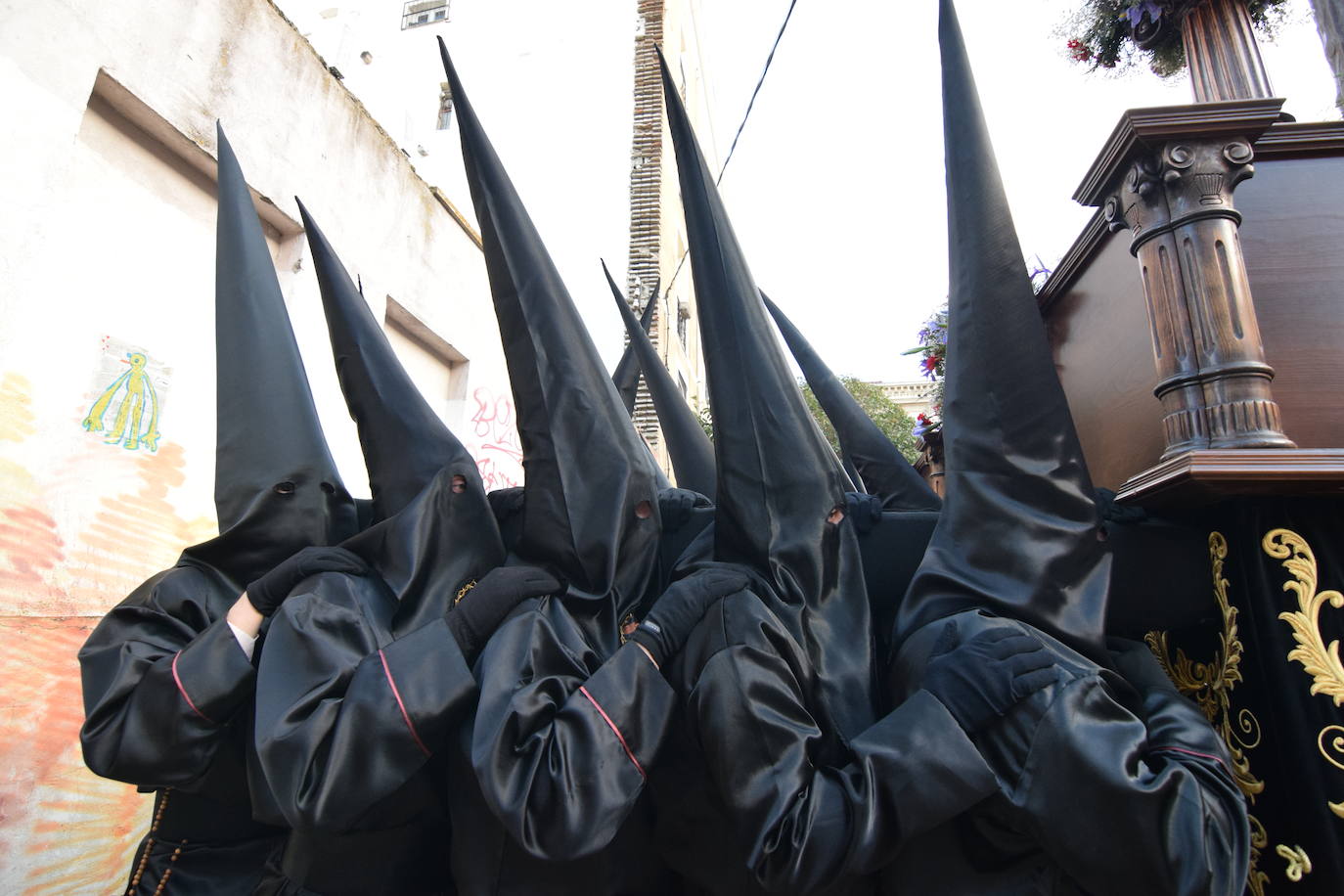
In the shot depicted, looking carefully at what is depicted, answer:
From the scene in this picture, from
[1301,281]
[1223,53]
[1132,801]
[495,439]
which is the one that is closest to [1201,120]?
[1301,281]

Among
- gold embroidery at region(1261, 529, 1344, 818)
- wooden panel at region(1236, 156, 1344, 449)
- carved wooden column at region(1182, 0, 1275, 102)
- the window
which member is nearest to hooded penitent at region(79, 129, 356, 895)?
gold embroidery at region(1261, 529, 1344, 818)

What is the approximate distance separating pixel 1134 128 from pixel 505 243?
1.99 m

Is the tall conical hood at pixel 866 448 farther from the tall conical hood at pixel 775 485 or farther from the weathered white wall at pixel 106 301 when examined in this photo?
the weathered white wall at pixel 106 301

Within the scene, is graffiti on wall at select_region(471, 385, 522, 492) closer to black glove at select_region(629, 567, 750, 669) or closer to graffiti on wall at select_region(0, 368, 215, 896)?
graffiti on wall at select_region(0, 368, 215, 896)

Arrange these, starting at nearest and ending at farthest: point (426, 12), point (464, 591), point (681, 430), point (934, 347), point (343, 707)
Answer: point (343, 707)
point (464, 591)
point (934, 347)
point (681, 430)
point (426, 12)

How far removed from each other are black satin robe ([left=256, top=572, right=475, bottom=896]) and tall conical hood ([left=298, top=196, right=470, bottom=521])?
46cm

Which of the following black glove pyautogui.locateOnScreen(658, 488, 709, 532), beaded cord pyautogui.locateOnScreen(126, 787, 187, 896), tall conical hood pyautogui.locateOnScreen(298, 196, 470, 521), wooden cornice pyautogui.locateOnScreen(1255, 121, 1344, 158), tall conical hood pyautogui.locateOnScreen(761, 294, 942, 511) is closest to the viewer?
wooden cornice pyautogui.locateOnScreen(1255, 121, 1344, 158)

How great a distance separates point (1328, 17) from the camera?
8.80ft

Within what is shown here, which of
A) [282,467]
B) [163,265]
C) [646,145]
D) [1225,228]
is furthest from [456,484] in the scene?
[646,145]

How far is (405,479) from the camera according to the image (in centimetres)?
302

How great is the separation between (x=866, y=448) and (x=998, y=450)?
1678mm

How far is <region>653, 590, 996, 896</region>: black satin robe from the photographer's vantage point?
190 cm

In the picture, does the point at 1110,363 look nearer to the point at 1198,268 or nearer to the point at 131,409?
the point at 1198,268

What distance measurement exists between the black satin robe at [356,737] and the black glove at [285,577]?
0.04 m
